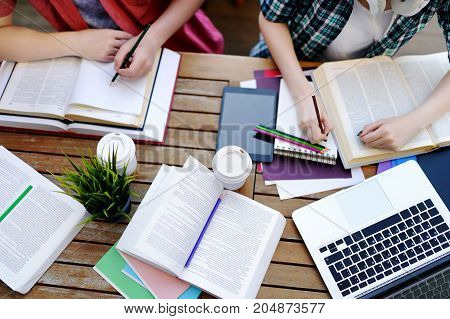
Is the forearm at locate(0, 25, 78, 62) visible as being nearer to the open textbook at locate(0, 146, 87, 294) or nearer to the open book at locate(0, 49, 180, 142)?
the open book at locate(0, 49, 180, 142)

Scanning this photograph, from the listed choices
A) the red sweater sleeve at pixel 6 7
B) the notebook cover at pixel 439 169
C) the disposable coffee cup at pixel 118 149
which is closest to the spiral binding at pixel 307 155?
the notebook cover at pixel 439 169

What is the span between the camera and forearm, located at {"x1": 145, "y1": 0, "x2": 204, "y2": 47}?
1045mm

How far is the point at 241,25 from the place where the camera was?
6.35 ft

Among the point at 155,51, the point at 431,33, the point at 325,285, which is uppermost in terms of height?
the point at 155,51

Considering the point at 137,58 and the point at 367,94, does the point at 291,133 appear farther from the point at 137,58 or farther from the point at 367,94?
the point at 137,58

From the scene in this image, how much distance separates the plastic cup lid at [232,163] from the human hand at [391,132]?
283mm

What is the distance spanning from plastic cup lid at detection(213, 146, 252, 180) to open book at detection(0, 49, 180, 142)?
0.60ft

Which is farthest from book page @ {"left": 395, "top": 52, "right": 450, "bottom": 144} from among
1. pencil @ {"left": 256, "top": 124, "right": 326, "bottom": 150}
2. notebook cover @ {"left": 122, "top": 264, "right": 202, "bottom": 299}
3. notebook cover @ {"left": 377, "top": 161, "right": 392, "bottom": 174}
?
notebook cover @ {"left": 122, "top": 264, "right": 202, "bottom": 299}

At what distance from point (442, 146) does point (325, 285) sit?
0.44 metres

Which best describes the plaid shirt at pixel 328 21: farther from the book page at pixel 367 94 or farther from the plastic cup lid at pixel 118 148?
the plastic cup lid at pixel 118 148

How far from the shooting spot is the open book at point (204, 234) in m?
0.80

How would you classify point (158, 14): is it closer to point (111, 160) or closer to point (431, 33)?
point (111, 160)

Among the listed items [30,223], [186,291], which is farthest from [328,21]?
[30,223]

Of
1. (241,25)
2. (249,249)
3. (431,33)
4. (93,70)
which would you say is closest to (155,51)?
(93,70)
